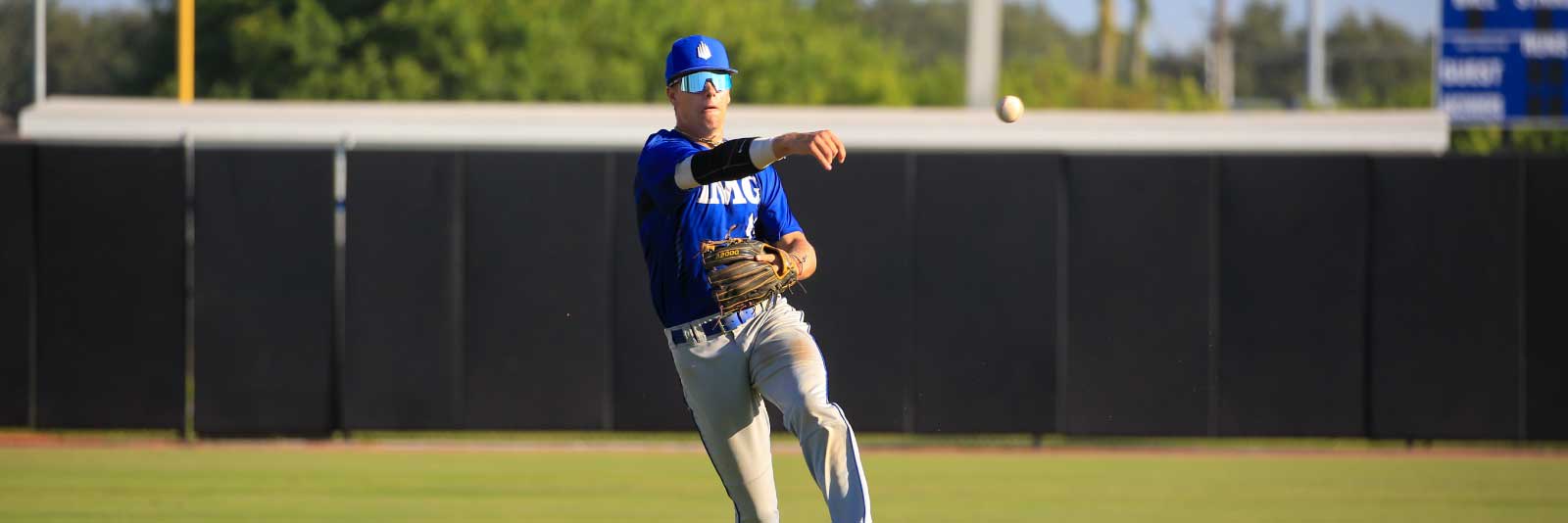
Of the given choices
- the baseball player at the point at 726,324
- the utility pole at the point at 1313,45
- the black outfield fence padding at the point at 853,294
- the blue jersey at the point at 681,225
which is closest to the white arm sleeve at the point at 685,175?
the baseball player at the point at 726,324

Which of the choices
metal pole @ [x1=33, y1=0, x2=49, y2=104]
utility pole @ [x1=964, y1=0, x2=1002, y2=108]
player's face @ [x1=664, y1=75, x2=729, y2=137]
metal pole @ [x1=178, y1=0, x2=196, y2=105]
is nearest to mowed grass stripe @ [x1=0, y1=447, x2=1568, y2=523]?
player's face @ [x1=664, y1=75, x2=729, y2=137]

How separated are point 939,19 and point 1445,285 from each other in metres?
99.4

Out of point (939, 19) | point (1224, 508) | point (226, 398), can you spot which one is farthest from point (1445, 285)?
point (939, 19)

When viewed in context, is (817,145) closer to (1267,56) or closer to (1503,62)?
(1503,62)

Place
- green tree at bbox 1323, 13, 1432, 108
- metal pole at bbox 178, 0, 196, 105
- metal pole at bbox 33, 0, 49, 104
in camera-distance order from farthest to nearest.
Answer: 1. green tree at bbox 1323, 13, 1432, 108
2. metal pole at bbox 178, 0, 196, 105
3. metal pole at bbox 33, 0, 49, 104

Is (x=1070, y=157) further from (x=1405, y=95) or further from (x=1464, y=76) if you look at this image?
(x=1405, y=95)

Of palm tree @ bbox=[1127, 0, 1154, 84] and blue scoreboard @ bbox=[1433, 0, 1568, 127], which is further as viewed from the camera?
palm tree @ bbox=[1127, 0, 1154, 84]

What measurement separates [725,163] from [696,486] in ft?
15.8

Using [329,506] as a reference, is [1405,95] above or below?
above

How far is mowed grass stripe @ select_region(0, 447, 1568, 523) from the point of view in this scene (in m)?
9.04

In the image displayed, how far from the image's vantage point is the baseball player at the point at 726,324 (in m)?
5.88

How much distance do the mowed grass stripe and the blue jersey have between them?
2860 mm

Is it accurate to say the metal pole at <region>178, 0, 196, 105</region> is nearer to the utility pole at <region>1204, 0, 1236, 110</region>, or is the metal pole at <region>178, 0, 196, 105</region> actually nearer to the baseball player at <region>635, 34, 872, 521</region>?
the baseball player at <region>635, 34, 872, 521</region>

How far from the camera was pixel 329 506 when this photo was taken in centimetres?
919
